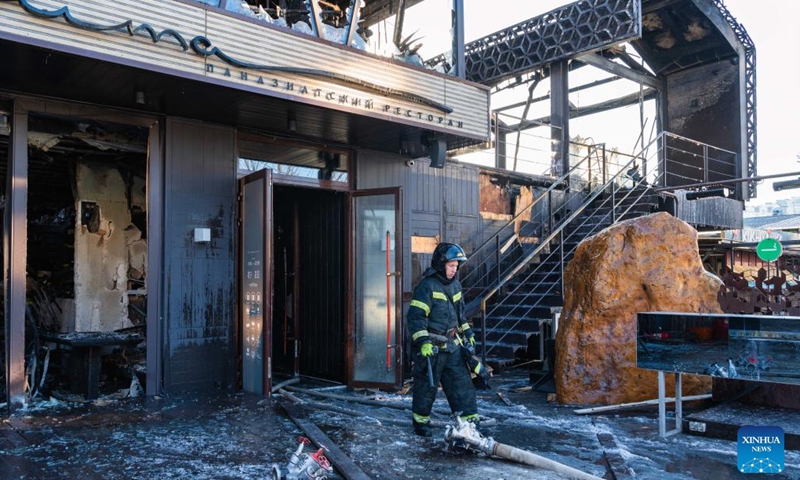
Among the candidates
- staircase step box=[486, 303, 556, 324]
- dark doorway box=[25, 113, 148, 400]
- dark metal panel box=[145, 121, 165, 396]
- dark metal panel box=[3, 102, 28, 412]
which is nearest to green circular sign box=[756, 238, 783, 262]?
staircase step box=[486, 303, 556, 324]

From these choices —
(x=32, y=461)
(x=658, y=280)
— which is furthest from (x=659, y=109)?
(x=32, y=461)

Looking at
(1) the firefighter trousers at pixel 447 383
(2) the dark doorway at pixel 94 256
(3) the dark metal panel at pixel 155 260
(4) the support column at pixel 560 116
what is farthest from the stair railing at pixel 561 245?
(2) the dark doorway at pixel 94 256

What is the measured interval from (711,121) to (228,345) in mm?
14073

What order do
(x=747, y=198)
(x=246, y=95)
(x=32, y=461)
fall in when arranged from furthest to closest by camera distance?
1. (x=747, y=198)
2. (x=246, y=95)
3. (x=32, y=461)

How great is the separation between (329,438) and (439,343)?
4.62 feet

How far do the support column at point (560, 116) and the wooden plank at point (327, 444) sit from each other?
29.3ft

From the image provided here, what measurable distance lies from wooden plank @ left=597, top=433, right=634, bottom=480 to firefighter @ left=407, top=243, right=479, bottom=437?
123cm

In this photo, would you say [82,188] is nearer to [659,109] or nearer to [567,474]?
[567,474]

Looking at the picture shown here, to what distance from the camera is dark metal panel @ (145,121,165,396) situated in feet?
27.1

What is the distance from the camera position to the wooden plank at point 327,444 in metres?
5.16

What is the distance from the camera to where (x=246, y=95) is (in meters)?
7.72

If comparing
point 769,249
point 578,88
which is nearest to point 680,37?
point 578,88

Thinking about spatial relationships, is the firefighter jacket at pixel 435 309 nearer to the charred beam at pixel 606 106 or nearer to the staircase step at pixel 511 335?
the staircase step at pixel 511 335

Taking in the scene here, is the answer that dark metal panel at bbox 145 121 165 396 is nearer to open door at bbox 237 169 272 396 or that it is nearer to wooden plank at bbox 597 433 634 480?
open door at bbox 237 169 272 396
